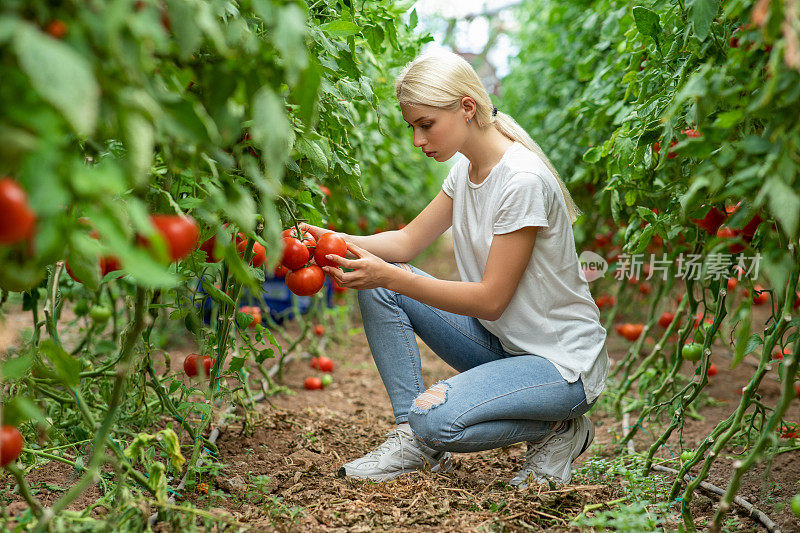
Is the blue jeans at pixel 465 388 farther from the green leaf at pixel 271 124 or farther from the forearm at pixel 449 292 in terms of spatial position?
the green leaf at pixel 271 124

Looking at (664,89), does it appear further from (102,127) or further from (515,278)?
(102,127)

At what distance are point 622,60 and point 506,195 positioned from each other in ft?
2.28

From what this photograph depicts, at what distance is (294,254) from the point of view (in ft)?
4.98

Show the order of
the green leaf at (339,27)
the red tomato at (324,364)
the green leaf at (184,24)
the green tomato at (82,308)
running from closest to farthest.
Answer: the green leaf at (184,24) → the green leaf at (339,27) → the green tomato at (82,308) → the red tomato at (324,364)

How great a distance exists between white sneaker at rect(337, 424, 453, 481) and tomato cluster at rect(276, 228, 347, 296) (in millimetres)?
468

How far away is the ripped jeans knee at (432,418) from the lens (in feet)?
5.13

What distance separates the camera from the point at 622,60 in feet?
6.41

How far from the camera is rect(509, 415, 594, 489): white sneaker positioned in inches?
64.1

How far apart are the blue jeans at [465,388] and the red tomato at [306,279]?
273mm

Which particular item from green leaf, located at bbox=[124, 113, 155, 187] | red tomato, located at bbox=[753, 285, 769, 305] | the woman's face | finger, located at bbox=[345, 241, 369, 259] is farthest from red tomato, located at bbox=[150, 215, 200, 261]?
red tomato, located at bbox=[753, 285, 769, 305]

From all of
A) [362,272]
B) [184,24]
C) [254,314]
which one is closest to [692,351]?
[362,272]

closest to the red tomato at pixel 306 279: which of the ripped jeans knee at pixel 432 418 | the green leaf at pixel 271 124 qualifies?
the ripped jeans knee at pixel 432 418

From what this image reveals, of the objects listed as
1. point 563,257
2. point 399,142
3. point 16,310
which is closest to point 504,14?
point 399,142

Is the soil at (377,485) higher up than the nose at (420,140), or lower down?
lower down
